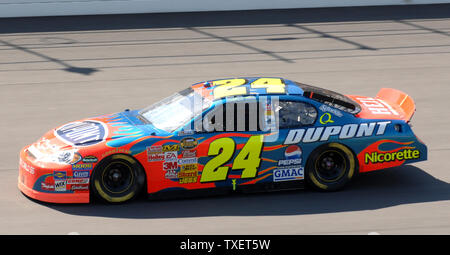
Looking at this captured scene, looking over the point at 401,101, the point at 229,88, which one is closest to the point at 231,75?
the point at 401,101

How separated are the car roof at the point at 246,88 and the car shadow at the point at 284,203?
1.25 meters

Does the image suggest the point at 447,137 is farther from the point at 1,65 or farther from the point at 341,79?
the point at 1,65

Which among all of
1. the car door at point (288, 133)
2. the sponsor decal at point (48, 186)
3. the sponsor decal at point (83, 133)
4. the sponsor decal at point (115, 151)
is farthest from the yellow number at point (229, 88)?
the sponsor decal at point (48, 186)

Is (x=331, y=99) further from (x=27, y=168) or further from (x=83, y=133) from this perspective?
(x=27, y=168)

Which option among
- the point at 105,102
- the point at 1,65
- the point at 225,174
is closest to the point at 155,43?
the point at 1,65

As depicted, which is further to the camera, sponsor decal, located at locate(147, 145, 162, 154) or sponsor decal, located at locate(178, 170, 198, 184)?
sponsor decal, located at locate(178, 170, 198, 184)

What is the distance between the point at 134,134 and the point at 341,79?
7226mm

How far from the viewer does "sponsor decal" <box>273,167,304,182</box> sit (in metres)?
8.55

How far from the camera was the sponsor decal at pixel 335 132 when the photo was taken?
8523mm

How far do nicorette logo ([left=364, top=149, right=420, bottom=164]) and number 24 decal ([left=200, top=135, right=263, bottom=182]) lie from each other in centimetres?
141

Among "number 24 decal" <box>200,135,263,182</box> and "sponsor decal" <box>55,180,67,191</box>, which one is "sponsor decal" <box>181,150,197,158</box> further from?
"sponsor decal" <box>55,180,67,191</box>

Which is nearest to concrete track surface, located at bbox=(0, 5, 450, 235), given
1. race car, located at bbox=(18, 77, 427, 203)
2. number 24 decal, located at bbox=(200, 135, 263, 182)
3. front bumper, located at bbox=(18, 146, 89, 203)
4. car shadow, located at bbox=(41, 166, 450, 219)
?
car shadow, located at bbox=(41, 166, 450, 219)

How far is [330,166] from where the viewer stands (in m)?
8.74

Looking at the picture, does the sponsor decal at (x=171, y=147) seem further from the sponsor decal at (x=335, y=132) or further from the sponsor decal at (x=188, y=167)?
the sponsor decal at (x=335, y=132)
